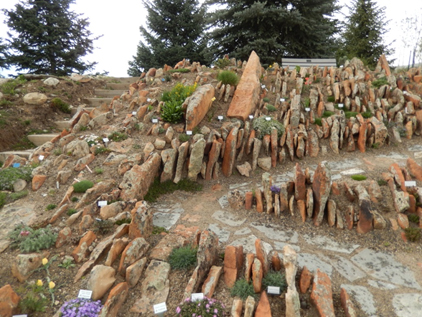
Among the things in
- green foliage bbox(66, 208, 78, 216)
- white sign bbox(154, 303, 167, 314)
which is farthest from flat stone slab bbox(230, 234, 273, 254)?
green foliage bbox(66, 208, 78, 216)

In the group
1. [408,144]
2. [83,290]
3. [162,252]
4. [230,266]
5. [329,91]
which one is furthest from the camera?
[329,91]

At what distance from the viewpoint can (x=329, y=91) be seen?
11.6 m

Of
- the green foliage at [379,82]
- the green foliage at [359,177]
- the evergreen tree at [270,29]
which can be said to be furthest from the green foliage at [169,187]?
the evergreen tree at [270,29]

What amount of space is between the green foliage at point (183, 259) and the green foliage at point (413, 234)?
4.32m

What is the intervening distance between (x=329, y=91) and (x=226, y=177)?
658cm

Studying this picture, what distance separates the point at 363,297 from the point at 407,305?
0.61m

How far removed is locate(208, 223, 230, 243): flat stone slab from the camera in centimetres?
570

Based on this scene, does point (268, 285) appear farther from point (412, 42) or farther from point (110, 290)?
point (412, 42)

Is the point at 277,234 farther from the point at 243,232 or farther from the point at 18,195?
the point at 18,195

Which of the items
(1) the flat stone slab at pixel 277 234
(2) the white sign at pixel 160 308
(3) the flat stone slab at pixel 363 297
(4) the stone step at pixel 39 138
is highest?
(4) the stone step at pixel 39 138

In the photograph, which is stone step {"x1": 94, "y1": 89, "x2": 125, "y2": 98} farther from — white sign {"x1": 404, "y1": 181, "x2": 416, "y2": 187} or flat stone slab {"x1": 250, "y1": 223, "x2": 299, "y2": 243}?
white sign {"x1": 404, "y1": 181, "x2": 416, "y2": 187}

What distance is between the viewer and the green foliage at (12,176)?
6.88 metres

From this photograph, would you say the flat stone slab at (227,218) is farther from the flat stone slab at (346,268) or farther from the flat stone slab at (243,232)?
the flat stone slab at (346,268)

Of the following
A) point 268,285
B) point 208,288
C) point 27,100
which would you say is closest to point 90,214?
point 208,288
